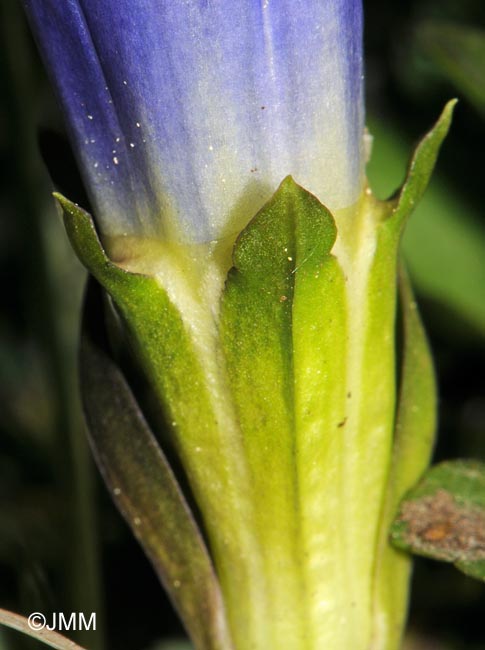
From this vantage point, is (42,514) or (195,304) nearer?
(195,304)

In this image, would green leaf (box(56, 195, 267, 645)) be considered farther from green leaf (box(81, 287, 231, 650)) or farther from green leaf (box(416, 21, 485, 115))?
green leaf (box(416, 21, 485, 115))

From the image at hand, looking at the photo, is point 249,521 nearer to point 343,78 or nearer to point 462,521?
point 462,521

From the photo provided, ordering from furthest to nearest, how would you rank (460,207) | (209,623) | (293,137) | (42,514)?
(42,514)
(460,207)
(209,623)
(293,137)

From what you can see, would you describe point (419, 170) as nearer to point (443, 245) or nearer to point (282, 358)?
point (282, 358)

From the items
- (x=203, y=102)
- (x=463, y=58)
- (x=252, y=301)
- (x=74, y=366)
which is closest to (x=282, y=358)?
(x=252, y=301)

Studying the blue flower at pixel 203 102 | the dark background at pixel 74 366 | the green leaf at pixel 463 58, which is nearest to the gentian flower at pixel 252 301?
the blue flower at pixel 203 102

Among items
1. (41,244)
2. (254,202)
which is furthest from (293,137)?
(41,244)
